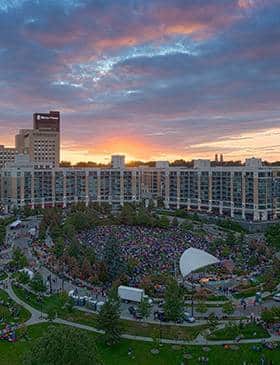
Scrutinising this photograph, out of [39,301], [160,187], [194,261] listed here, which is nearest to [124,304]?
[39,301]

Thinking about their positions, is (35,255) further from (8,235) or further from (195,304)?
(195,304)

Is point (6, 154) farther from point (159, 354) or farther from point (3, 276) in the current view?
point (159, 354)

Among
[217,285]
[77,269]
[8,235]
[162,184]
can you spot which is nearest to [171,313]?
[217,285]

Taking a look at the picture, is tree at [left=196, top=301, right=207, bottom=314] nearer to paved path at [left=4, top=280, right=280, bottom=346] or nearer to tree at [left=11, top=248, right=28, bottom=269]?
paved path at [left=4, top=280, right=280, bottom=346]

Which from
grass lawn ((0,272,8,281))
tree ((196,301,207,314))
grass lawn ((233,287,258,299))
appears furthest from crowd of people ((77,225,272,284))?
grass lawn ((0,272,8,281))

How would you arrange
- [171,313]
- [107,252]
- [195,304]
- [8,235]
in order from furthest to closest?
[8,235] → [107,252] → [195,304] → [171,313]
